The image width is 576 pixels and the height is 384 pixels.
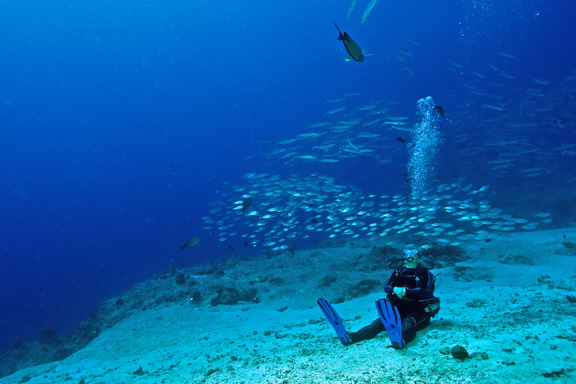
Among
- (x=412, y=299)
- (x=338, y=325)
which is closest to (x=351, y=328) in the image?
(x=338, y=325)

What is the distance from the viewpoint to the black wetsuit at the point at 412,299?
4289 mm

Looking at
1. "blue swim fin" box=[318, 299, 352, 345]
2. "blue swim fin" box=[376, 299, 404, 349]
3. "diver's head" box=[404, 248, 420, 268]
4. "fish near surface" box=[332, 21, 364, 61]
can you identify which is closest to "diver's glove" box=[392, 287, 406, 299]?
"diver's head" box=[404, 248, 420, 268]

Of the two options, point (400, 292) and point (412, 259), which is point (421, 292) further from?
point (412, 259)

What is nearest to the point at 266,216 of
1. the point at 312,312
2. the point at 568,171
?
the point at 312,312

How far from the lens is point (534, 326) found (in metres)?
3.91

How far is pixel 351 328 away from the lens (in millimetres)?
5758

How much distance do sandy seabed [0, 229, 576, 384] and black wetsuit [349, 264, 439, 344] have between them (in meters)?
0.17

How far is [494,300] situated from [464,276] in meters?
3.24

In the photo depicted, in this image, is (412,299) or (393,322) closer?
(393,322)

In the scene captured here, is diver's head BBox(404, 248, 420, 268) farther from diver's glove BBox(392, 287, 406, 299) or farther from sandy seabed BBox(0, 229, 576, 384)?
sandy seabed BBox(0, 229, 576, 384)

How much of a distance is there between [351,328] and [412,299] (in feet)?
6.03

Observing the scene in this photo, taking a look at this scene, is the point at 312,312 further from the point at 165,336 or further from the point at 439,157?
the point at 439,157

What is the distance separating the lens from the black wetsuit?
4.29 m

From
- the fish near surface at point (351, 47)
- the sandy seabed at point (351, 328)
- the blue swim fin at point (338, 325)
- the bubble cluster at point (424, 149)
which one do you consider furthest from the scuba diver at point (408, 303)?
the bubble cluster at point (424, 149)
